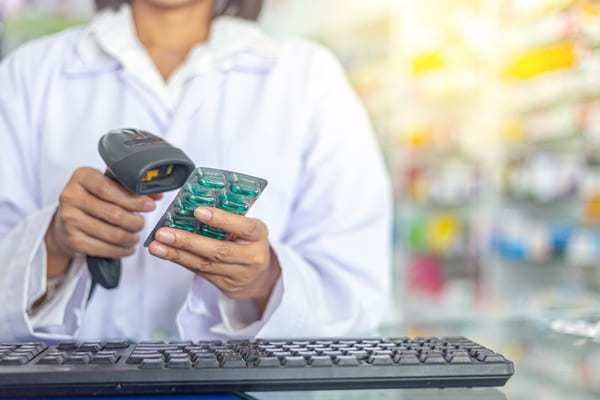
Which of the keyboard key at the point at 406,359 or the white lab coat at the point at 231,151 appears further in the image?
the white lab coat at the point at 231,151

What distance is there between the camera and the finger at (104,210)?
706mm

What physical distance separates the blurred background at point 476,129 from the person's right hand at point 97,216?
1.76 meters

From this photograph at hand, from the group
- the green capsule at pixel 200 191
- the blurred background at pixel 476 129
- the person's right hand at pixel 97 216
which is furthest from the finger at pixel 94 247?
the blurred background at pixel 476 129

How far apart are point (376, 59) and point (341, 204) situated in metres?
3.36

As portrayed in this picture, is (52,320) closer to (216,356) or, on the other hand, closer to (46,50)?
(216,356)

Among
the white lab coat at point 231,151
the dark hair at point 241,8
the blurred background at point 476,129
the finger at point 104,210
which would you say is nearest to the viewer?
the finger at point 104,210

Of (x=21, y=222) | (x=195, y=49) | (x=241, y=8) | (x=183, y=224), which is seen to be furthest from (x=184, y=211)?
(x=241, y=8)

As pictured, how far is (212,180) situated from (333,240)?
1.34 ft

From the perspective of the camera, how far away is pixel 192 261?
0.65 metres

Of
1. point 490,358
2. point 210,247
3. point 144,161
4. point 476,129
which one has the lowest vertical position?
point 476,129

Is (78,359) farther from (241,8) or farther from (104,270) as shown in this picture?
(241,8)

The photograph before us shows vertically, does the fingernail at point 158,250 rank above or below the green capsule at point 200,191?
below

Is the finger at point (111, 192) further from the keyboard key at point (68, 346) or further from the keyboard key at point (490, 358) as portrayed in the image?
the keyboard key at point (490, 358)

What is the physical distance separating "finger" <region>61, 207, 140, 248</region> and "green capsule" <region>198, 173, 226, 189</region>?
0.21m
